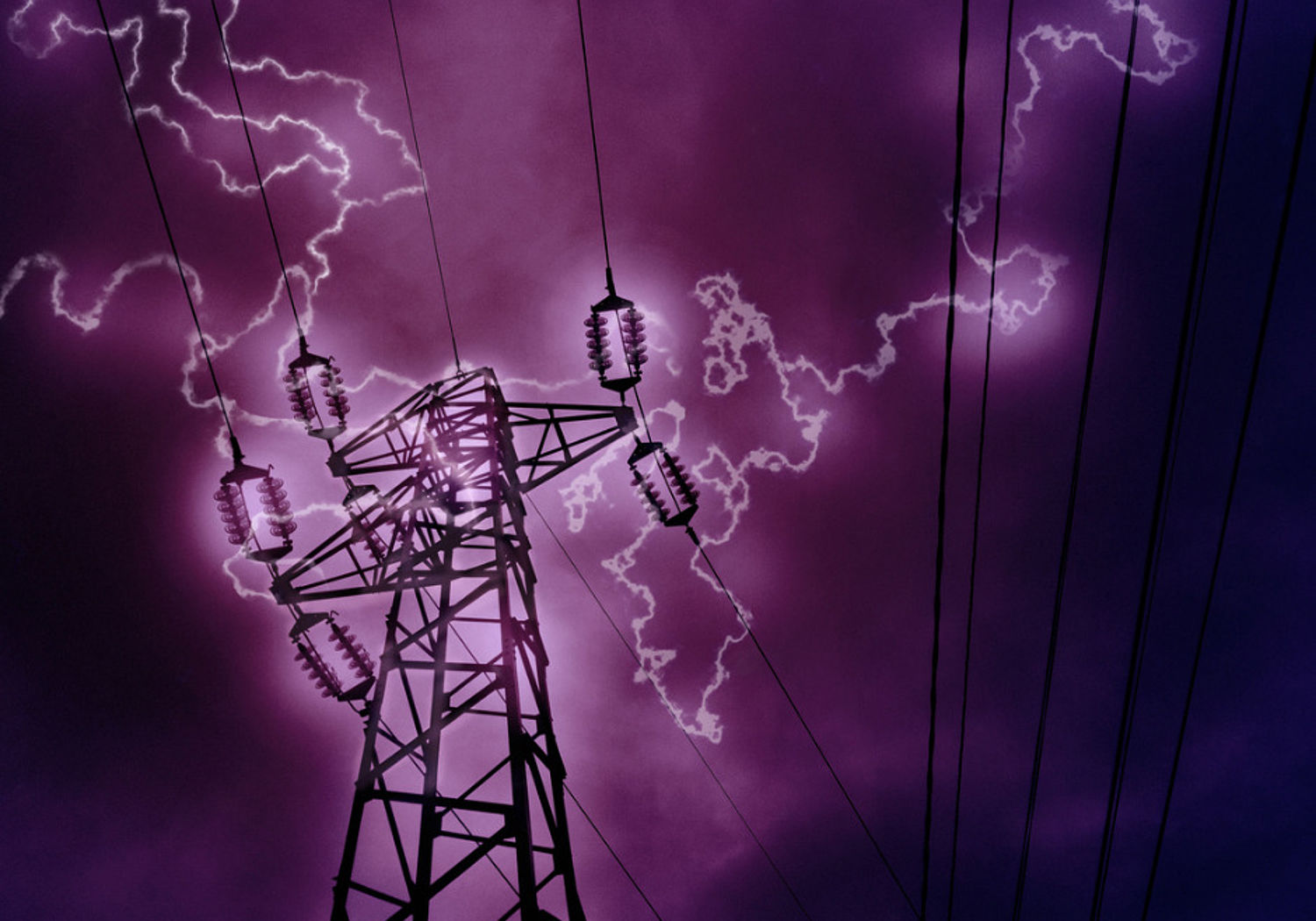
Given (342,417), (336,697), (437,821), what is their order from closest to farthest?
(437,821)
(342,417)
(336,697)

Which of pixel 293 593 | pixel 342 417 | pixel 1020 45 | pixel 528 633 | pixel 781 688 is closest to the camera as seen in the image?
pixel 528 633

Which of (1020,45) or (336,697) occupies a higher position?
(1020,45)

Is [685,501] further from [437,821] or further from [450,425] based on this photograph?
[437,821]

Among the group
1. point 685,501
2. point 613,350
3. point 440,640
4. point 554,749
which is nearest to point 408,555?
point 440,640

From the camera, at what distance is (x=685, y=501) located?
9.28 metres

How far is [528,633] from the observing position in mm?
7074

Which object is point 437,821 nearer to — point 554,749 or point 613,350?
point 554,749

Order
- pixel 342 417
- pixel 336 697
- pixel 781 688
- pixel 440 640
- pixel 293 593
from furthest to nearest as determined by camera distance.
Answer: pixel 781 688 → pixel 336 697 → pixel 342 417 → pixel 293 593 → pixel 440 640

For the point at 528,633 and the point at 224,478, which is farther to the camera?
the point at 224,478

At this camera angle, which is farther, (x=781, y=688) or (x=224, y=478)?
(x=781, y=688)

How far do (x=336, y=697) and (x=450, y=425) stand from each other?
532 cm

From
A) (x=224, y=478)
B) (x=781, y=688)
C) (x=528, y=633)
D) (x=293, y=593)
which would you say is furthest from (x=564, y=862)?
(x=781, y=688)

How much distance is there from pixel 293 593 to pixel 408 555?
5.46 feet

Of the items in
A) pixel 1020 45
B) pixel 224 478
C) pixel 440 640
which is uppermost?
pixel 1020 45
